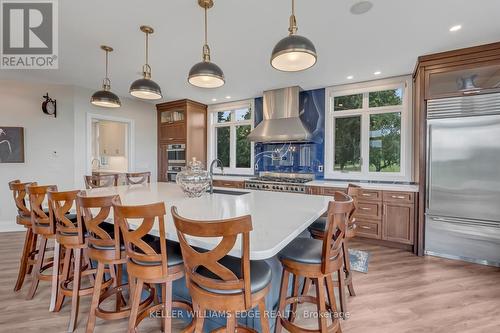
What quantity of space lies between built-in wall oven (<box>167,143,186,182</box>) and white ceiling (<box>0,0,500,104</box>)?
194 centimetres

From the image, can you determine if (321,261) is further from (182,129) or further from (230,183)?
(182,129)

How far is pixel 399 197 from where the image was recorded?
3.34 meters

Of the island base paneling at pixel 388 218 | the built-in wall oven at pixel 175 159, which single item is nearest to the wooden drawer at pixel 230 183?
the built-in wall oven at pixel 175 159

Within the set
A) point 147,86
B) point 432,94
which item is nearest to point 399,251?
point 432,94

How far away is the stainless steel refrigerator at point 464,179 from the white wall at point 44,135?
578 centimetres

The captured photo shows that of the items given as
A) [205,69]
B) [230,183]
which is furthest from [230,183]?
[205,69]

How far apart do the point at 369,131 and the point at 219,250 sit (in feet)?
13.1

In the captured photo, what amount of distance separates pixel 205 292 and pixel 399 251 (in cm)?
330

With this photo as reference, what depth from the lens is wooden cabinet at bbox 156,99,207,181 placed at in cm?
539

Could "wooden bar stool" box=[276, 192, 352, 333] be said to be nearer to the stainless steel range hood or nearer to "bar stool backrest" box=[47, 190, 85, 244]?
"bar stool backrest" box=[47, 190, 85, 244]

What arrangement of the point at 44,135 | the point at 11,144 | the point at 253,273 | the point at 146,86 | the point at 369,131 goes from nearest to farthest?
the point at 253,273
the point at 146,86
the point at 11,144
the point at 369,131
the point at 44,135

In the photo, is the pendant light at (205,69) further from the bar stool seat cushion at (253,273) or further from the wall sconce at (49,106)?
the wall sconce at (49,106)

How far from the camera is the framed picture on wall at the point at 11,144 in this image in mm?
4016

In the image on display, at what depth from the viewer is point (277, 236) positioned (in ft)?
4.01
